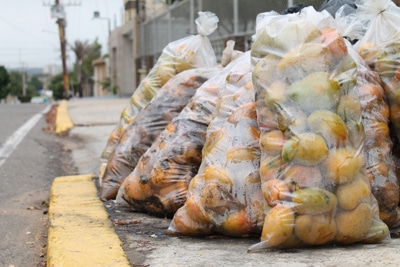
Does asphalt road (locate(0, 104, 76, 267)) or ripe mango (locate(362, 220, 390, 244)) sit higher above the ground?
ripe mango (locate(362, 220, 390, 244))

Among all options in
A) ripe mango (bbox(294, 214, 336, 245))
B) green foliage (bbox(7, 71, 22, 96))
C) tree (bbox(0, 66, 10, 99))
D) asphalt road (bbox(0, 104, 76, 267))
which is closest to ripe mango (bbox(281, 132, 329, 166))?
ripe mango (bbox(294, 214, 336, 245))

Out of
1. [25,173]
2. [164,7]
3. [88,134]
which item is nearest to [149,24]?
[164,7]

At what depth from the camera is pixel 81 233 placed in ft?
10.5

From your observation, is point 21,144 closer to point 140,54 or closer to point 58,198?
point 58,198

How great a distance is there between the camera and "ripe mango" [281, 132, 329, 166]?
2674mm

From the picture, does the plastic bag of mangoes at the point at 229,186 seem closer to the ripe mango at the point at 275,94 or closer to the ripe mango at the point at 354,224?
the ripe mango at the point at 275,94

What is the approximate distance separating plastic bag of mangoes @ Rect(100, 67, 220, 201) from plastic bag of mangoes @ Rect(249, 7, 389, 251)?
1.21m

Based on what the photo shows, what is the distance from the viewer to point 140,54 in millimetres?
21891

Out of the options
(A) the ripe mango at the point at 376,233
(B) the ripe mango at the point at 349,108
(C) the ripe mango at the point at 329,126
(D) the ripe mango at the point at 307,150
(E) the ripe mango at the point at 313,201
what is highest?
(B) the ripe mango at the point at 349,108

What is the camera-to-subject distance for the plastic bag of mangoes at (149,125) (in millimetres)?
4133

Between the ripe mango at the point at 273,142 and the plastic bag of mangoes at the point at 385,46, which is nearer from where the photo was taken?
the ripe mango at the point at 273,142

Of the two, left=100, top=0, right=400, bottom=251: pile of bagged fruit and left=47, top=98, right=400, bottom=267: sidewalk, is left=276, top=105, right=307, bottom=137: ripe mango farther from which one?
left=47, top=98, right=400, bottom=267: sidewalk

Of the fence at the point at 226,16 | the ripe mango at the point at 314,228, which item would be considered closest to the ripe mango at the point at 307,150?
the ripe mango at the point at 314,228

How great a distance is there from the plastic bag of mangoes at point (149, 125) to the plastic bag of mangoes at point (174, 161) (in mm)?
322
